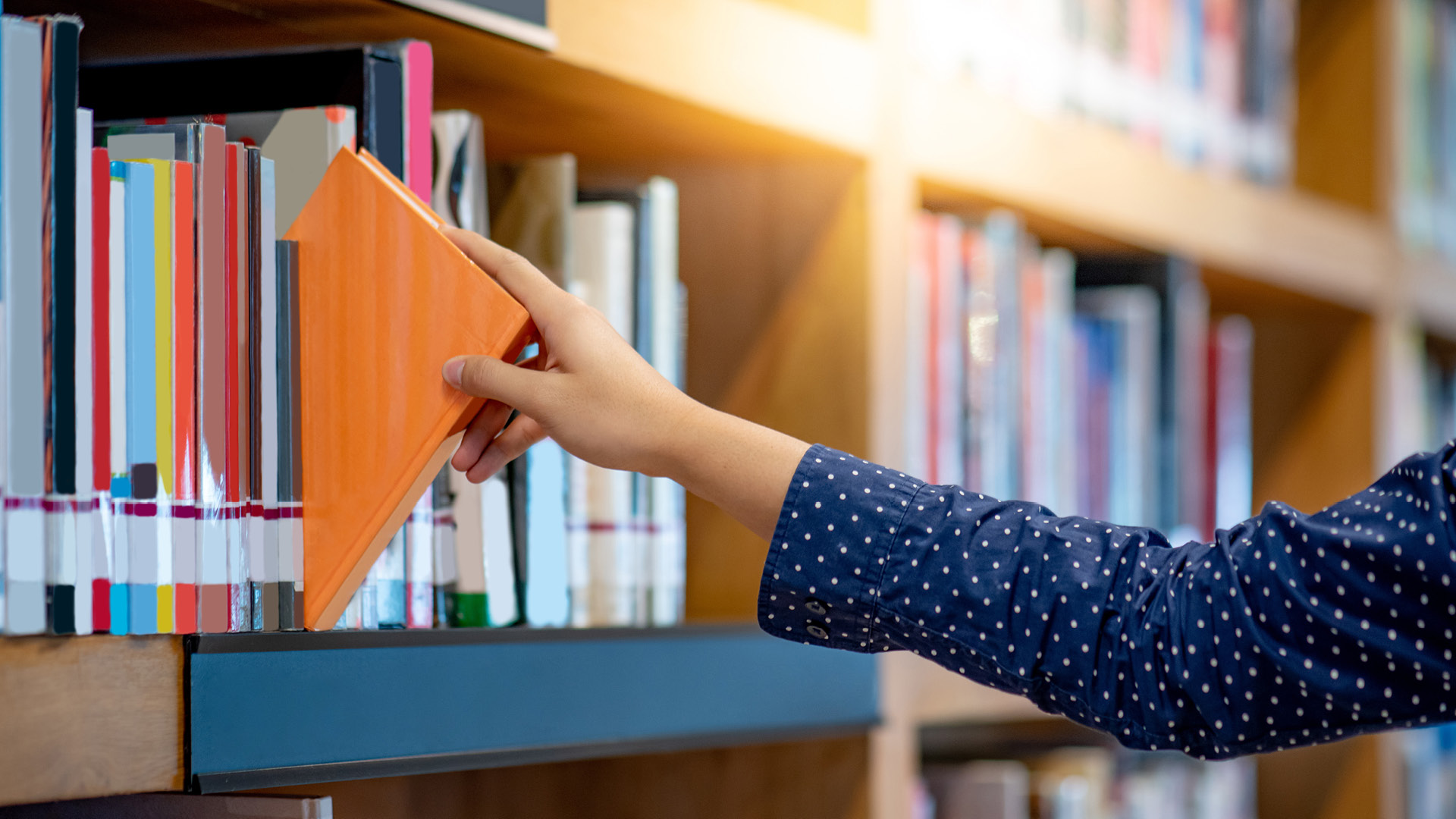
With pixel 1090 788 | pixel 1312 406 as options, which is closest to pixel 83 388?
pixel 1090 788

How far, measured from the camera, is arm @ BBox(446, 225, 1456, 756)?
82cm

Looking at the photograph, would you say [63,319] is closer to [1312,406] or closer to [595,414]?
[595,414]

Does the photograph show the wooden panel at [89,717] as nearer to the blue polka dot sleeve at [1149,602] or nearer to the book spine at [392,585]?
the book spine at [392,585]

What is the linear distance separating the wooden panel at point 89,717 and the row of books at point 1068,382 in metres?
0.69

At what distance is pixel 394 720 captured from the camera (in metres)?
0.85

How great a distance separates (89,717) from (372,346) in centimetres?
25

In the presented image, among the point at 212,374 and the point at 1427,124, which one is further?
the point at 1427,124

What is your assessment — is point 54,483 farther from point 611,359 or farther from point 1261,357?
point 1261,357

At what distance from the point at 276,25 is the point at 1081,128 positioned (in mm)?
811

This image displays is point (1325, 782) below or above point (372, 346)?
below

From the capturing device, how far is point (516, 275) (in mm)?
837

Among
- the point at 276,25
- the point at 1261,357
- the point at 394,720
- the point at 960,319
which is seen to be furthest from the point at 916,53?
the point at 1261,357

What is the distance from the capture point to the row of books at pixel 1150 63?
141 cm

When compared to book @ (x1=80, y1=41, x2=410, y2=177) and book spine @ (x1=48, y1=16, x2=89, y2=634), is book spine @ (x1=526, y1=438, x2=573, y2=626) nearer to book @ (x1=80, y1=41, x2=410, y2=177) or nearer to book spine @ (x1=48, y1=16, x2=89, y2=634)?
book @ (x1=80, y1=41, x2=410, y2=177)
